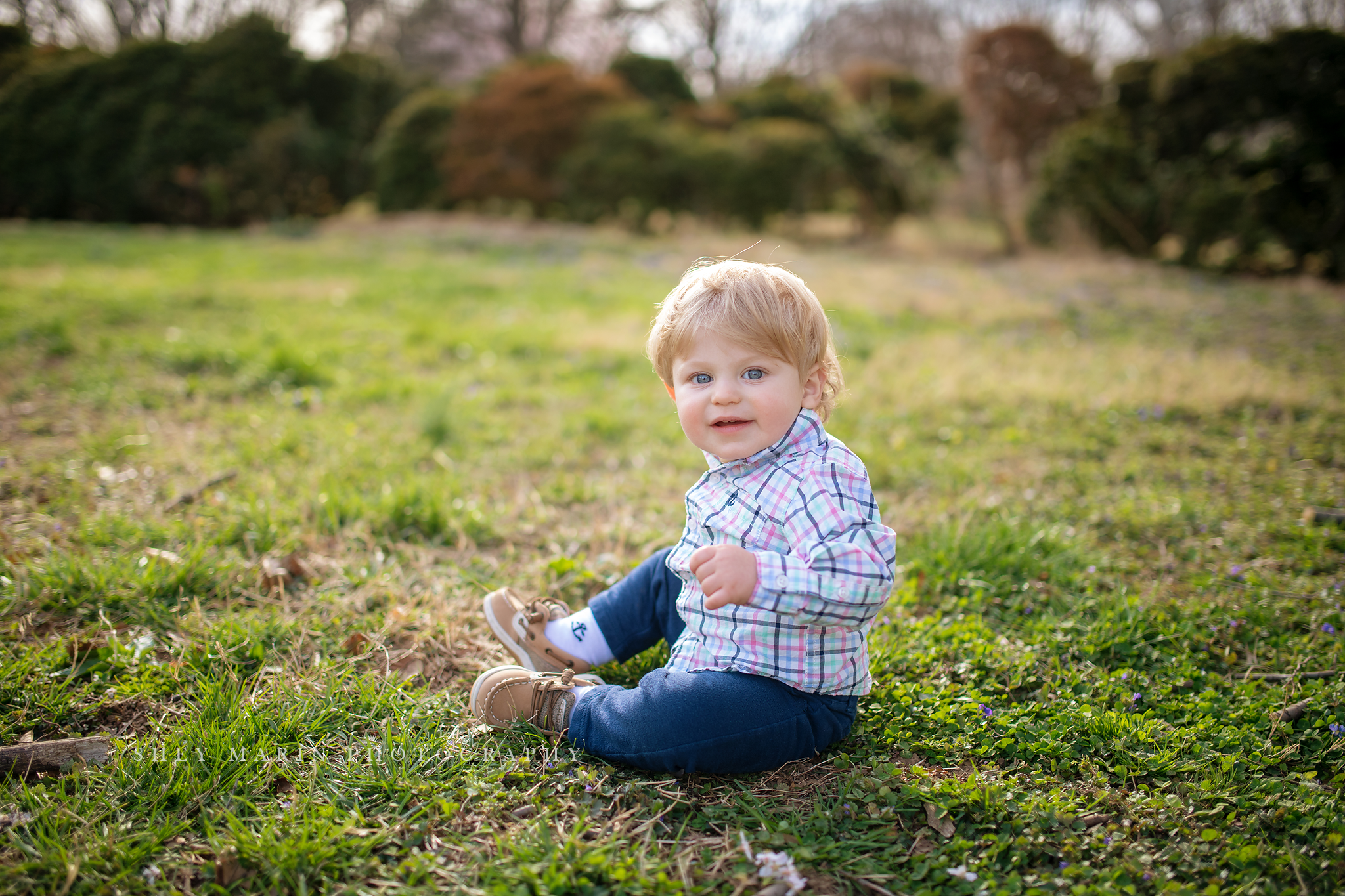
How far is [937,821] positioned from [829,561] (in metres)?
0.64

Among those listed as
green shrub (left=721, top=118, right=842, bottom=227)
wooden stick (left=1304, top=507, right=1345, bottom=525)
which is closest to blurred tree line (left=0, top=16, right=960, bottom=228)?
green shrub (left=721, top=118, right=842, bottom=227)

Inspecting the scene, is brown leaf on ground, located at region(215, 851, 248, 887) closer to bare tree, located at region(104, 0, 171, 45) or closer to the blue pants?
the blue pants

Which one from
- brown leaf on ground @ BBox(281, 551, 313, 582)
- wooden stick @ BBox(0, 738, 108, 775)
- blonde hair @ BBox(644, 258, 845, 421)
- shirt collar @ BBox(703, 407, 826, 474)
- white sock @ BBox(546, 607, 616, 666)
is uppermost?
blonde hair @ BBox(644, 258, 845, 421)

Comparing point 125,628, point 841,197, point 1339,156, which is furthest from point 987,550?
point 841,197

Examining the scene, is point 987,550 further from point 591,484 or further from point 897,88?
point 897,88

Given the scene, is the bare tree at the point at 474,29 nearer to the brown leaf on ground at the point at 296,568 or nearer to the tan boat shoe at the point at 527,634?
the brown leaf on ground at the point at 296,568

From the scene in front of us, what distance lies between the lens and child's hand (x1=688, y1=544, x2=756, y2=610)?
1.66 metres

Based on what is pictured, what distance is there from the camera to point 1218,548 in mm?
3020

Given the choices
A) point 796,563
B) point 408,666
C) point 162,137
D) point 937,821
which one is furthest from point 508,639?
point 162,137

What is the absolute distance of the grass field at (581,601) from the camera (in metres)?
1.67

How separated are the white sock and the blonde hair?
2.68ft

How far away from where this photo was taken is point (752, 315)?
5.96 ft

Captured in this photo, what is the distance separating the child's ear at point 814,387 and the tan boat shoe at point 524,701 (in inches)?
36.6

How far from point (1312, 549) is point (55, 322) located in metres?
7.01
